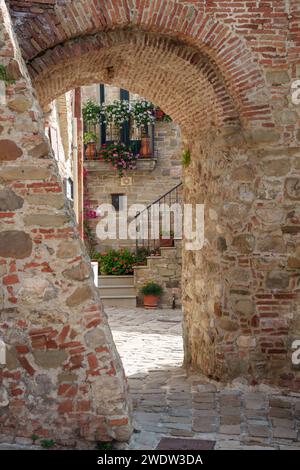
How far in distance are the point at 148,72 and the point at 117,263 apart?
7.97 m

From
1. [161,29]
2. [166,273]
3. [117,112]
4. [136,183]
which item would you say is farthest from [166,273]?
[161,29]

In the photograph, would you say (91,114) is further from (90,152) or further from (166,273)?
(166,273)

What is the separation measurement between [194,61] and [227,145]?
2.75 feet

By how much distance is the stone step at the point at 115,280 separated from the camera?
14078 millimetres

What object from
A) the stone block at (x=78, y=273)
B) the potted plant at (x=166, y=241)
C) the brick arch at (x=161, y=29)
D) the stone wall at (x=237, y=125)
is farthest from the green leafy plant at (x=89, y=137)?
the stone block at (x=78, y=273)

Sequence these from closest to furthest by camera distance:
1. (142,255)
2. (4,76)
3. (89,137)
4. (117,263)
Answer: (4,76) < (117,263) < (142,255) < (89,137)

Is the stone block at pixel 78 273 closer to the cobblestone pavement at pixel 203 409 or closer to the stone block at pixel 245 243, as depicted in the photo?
the cobblestone pavement at pixel 203 409

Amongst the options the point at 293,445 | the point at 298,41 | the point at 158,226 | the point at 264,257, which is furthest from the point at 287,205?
the point at 158,226

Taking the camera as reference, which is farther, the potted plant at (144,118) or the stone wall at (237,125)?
the potted plant at (144,118)

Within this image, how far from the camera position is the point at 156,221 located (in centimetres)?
1495

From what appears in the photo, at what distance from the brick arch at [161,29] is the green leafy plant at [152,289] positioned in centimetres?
766

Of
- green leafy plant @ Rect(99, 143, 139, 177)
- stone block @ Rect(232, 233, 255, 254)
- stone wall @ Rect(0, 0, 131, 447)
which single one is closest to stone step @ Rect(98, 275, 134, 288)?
green leafy plant @ Rect(99, 143, 139, 177)
